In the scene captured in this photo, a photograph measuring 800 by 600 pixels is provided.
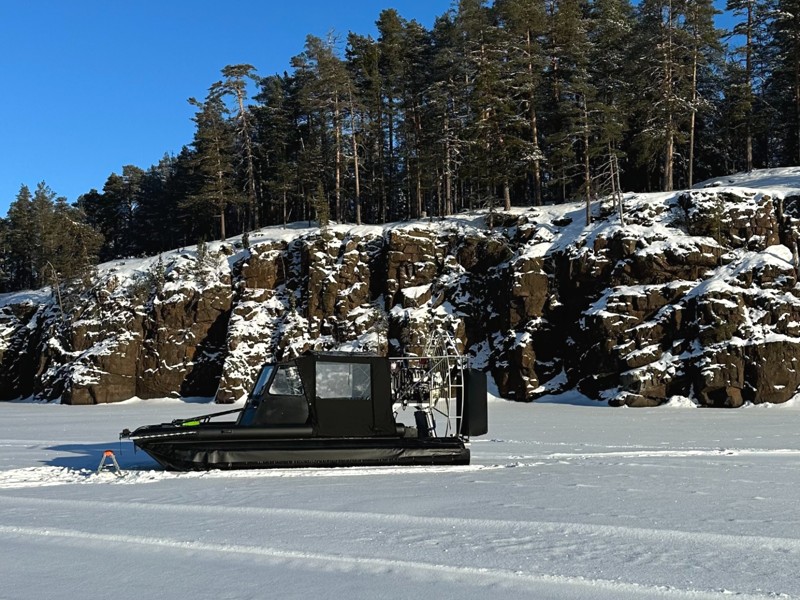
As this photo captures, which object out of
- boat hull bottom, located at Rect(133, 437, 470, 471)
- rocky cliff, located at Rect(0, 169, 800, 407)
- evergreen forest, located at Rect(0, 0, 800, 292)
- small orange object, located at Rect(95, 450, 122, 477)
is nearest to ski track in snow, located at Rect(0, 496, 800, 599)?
boat hull bottom, located at Rect(133, 437, 470, 471)

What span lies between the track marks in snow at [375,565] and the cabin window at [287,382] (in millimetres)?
5050

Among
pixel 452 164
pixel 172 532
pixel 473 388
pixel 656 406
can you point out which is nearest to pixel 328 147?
pixel 452 164

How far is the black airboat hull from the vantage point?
10.8 meters

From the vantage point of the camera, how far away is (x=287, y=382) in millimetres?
11664

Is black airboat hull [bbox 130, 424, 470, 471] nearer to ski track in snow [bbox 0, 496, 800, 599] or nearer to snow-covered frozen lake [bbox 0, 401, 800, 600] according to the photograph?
snow-covered frozen lake [bbox 0, 401, 800, 600]

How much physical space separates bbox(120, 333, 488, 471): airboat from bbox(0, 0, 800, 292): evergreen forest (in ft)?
82.9

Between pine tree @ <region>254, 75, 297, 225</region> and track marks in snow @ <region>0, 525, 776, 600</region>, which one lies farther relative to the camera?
pine tree @ <region>254, 75, 297, 225</region>

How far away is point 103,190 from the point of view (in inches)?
2840

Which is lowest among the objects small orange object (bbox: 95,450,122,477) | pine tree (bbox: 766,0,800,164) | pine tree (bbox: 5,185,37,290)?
small orange object (bbox: 95,450,122,477)

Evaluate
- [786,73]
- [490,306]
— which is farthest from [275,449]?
[786,73]

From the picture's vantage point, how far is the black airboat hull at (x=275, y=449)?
35.3 feet

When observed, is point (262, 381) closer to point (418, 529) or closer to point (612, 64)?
point (418, 529)

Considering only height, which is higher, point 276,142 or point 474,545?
point 276,142

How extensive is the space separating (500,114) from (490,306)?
38.2ft
